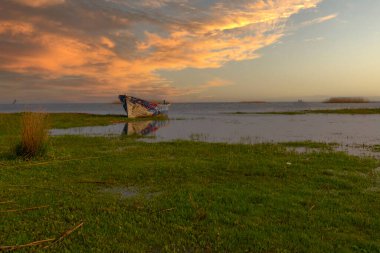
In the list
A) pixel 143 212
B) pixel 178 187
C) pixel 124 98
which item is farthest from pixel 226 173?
pixel 124 98

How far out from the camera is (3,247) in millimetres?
6074

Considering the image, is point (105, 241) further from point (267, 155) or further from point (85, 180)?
point (267, 155)

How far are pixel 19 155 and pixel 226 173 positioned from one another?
35.5 feet

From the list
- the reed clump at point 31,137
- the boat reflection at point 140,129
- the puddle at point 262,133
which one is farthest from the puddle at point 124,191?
the boat reflection at point 140,129

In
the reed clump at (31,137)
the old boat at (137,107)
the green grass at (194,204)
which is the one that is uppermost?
the old boat at (137,107)

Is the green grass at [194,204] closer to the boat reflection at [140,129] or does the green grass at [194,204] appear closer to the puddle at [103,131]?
the puddle at [103,131]

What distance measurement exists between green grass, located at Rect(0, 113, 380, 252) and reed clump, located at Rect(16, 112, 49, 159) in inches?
25.1

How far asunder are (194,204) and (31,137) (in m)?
10.8

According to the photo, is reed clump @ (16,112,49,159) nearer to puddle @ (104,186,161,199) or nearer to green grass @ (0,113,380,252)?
green grass @ (0,113,380,252)

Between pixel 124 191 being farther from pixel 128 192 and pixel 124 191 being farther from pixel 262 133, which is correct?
pixel 262 133

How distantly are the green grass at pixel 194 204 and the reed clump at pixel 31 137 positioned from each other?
25.1 inches

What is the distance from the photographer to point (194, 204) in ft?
29.6

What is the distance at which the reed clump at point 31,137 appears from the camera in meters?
15.7

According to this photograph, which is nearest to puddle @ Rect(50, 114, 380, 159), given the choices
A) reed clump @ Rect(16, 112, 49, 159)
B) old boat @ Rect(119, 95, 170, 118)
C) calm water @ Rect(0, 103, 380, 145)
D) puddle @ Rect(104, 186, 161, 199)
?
calm water @ Rect(0, 103, 380, 145)
